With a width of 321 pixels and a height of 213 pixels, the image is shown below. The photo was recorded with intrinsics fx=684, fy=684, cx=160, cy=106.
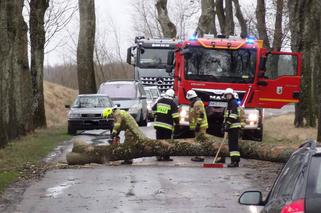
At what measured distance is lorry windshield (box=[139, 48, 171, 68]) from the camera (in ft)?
114

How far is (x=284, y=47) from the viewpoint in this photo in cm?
4697

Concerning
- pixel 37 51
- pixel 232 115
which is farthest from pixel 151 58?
pixel 232 115

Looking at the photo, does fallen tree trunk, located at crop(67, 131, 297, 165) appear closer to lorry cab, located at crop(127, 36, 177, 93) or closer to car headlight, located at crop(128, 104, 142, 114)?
car headlight, located at crop(128, 104, 142, 114)

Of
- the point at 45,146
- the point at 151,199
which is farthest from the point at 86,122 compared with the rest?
the point at 151,199

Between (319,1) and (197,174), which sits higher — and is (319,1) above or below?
above

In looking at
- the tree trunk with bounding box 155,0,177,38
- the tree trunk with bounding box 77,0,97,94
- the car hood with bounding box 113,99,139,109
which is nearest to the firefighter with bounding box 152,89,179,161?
the car hood with bounding box 113,99,139,109

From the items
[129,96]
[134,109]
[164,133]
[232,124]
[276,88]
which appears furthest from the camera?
[129,96]

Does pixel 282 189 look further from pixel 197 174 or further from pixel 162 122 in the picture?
pixel 162 122

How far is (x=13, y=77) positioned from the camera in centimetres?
2197

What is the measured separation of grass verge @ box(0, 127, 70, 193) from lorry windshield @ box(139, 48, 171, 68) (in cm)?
1039

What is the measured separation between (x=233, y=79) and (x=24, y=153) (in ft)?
20.0

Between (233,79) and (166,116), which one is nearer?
(166,116)

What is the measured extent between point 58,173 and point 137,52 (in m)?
20.9

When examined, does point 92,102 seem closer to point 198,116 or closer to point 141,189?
point 198,116
